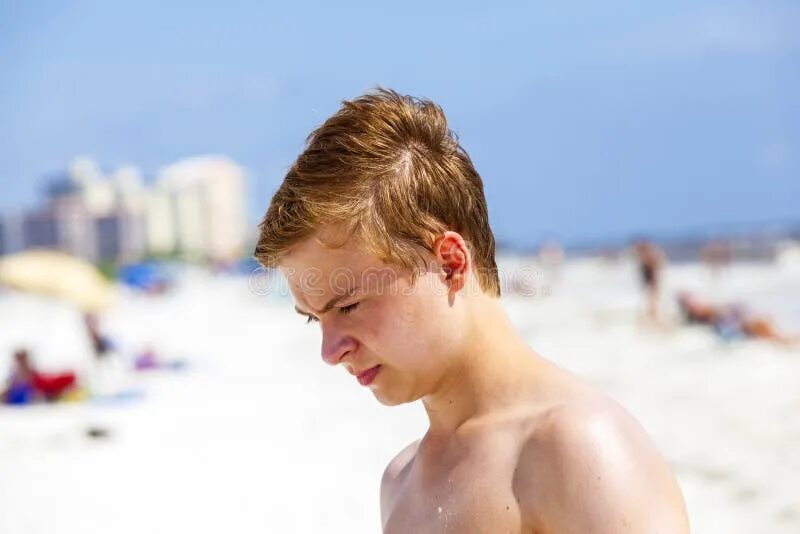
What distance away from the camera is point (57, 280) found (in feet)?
45.7

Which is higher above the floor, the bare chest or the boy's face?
the boy's face

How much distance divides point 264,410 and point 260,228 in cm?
843

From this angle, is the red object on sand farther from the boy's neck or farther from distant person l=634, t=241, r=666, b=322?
the boy's neck

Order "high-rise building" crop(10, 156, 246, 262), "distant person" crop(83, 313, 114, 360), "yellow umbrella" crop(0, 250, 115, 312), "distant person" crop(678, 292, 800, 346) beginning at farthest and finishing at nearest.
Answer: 1. "high-rise building" crop(10, 156, 246, 262)
2. "yellow umbrella" crop(0, 250, 115, 312)
3. "distant person" crop(83, 313, 114, 360)
4. "distant person" crop(678, 292, 800, 346)

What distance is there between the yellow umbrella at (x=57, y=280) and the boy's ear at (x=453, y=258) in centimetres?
1299

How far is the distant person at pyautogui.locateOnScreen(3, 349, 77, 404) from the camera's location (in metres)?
10.6

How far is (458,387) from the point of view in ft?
4.92

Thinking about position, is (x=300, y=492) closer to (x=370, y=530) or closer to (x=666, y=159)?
(x=370, y=530)

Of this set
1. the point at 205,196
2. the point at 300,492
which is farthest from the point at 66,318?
the point at 205,196

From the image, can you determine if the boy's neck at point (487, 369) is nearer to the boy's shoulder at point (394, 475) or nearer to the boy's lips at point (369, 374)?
the boy's lips at point (369, 374)

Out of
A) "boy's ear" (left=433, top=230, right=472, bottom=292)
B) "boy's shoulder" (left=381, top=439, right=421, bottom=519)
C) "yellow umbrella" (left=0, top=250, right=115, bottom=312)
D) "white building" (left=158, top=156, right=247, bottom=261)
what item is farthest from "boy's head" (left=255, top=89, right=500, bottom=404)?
"white building" (left=158, top=156, right=247, bottom=261)

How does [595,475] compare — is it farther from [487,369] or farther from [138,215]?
[138,215]

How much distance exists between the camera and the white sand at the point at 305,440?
18.8 ft

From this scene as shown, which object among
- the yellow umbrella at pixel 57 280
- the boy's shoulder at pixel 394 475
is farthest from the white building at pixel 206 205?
the boy's shoulder at pixel 394 475
